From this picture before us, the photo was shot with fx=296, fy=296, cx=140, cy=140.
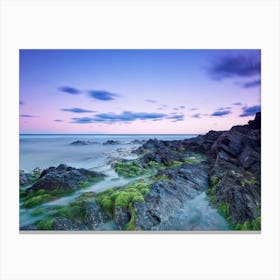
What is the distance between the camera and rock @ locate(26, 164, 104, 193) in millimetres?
4203

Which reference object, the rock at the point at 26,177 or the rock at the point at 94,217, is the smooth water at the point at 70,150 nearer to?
→ the rock at the point at 26,177

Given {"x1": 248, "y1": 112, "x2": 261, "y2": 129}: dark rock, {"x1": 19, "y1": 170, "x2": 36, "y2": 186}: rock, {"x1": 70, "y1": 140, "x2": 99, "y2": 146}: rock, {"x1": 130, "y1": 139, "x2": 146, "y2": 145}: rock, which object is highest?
{"x1": 248, "y1": 112, "x2": 261, "y2": 129}: dark rock

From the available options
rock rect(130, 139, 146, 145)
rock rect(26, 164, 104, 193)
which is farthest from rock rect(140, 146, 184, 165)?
rock rect(26, 164, 104, 193)

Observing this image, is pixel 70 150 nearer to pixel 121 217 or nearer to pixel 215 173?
pixel 121 217

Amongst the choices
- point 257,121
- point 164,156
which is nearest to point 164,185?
point 164,156

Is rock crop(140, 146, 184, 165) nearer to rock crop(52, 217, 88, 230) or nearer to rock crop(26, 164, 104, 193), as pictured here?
rock crop(26, 164, 104, 193)

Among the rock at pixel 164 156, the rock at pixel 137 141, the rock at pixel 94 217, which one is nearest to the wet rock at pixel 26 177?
the rock at pixel 94 217

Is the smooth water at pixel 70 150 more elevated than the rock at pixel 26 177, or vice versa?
the smooth water at pixel 70 150

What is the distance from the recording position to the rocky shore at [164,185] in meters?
4.06

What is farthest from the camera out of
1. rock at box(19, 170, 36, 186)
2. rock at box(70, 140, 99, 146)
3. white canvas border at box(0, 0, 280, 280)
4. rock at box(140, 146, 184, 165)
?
rock at box(140, 146, 184, 165)
